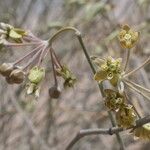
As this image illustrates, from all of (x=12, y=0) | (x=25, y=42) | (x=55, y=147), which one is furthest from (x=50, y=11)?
(x=25, y=42)

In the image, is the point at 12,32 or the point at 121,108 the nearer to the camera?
the point at 121,108

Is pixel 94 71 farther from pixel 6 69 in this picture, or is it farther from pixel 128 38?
pixel 6 69

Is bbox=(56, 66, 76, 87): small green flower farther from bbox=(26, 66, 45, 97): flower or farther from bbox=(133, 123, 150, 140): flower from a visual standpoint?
bbox=(133, 123, 150, 140): flower

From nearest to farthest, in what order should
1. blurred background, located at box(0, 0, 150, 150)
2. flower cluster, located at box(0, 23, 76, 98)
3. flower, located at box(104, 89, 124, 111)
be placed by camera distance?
flower, located at box(104, 89, 124, 111) < flower cluster, located at box(0, 23, 76, 98) < blurred background, located at box(0, 0, 150, 150)

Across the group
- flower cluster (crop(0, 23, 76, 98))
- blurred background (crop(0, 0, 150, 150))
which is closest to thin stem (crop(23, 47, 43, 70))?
flower cluster (crop(0, 23, 76, 98))

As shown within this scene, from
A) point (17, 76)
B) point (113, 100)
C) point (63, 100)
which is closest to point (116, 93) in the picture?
point (113, 100)

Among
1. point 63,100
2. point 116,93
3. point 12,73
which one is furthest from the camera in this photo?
point 63,100
